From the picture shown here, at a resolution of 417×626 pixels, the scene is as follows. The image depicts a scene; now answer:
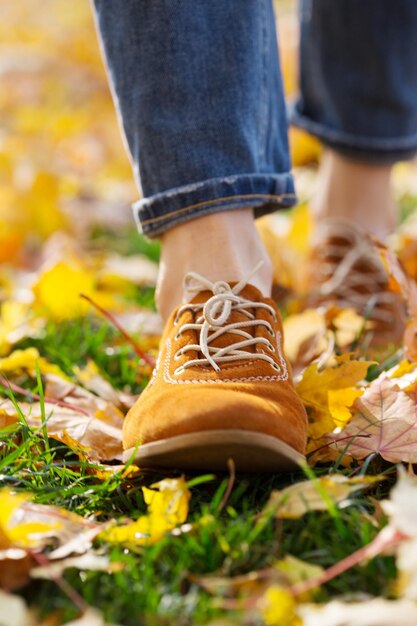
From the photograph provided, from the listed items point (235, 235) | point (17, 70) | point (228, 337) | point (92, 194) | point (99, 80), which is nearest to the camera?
point (228, 337)

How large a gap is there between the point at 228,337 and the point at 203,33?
0.50m

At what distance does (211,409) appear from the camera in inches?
37.8

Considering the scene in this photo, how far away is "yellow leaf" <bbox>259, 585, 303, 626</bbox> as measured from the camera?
749 millimetres

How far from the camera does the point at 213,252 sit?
1215 millimetres

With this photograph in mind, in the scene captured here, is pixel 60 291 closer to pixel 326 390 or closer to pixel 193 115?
pixel 193 115

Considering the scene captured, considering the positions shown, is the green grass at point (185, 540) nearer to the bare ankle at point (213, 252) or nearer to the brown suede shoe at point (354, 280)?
the bare ankle at point (213, 252)

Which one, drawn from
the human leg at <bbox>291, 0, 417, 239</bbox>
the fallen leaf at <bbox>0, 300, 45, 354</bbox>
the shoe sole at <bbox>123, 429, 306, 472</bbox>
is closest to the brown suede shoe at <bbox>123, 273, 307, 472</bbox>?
the shoe sole at <bbox>123, 429, 306, 472</bbox>

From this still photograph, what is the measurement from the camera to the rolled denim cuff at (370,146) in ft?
6.04

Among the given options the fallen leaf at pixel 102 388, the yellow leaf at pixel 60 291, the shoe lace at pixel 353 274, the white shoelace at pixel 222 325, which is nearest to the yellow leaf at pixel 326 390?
the white shoelace at pixel 222 325

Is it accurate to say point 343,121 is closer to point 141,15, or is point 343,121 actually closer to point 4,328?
point 141,15

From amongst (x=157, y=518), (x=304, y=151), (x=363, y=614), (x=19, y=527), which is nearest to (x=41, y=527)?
(x=19, y=527)

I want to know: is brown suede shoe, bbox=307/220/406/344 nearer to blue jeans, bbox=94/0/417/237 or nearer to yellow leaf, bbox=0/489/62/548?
blue jeans, bbox=94/0/417/237

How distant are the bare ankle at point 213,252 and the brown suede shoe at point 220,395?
0.12 ft

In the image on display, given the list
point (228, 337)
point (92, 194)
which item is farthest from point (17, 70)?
point (228, 337)
